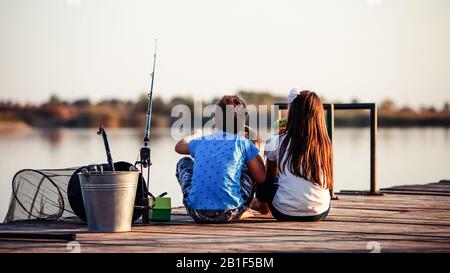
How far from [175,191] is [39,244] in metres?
9.09

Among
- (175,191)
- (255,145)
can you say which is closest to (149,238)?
(255,145)

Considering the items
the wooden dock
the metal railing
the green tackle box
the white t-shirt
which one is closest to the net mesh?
the wooden dock

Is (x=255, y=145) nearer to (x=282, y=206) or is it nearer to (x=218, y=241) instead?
(x=282, y=206)

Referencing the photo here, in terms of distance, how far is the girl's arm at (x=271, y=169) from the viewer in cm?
679

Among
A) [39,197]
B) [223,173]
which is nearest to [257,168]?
[223,173]

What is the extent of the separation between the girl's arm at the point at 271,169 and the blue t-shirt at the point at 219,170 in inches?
8.6

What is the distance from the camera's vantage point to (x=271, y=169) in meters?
6.81

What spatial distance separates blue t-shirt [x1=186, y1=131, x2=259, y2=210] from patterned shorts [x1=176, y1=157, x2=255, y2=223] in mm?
36

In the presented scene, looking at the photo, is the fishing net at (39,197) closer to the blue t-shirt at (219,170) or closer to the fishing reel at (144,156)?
the fishing reel at (144,156)

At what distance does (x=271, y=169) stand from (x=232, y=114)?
548 millimetres

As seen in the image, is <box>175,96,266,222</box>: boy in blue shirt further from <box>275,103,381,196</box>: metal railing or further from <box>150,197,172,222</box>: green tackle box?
<box>275,103,381,196</box>: metal railing

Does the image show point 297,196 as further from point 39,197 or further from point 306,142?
point 39,197

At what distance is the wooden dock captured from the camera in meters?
5.38

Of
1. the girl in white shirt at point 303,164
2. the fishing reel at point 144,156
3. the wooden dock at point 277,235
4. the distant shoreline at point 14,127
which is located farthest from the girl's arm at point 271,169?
the distant shoreline at point 14,127
